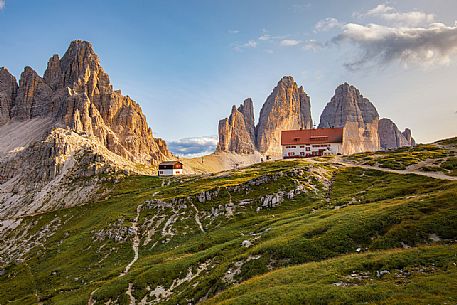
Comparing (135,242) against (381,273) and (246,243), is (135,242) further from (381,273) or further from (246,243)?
(381,273)

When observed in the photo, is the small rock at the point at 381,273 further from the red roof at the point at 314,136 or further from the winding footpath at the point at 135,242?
the red roof at the point at 314,136

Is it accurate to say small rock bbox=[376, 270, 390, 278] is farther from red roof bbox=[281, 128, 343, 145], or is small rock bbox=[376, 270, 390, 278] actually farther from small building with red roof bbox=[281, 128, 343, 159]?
red roof bbox=[281, 128, 343, 145]

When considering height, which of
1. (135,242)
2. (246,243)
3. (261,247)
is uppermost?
(261,247)

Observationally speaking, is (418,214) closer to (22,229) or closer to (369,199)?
(369,199)

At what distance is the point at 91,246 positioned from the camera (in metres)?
77.9

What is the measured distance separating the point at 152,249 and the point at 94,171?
112 metres

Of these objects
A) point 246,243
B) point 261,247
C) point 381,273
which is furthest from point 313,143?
point 381,273

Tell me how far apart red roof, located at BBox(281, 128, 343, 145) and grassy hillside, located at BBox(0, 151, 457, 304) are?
50512 millimetres

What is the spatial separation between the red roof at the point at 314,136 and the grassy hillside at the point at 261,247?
5051 cm

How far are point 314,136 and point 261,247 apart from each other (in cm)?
11727

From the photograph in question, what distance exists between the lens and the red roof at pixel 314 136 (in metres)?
146

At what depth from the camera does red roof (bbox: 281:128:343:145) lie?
146 m

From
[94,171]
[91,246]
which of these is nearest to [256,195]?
[91,246]

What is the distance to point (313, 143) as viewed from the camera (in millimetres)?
149250
